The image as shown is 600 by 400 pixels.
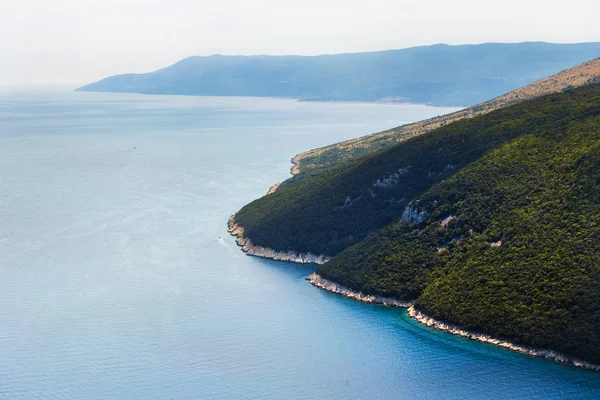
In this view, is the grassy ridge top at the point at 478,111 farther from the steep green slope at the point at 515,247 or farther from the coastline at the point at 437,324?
the coastline at the point at 437,324

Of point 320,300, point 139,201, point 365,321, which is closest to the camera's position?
point 365,321

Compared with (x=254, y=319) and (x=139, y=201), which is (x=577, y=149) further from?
(x=139, y=201)

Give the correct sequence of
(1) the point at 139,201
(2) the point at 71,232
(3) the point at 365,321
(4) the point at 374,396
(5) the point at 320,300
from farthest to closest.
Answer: (1) the point at 139,201 < (2) the point at 71,232 < (5) the point at 320,300 < (3) the point at 365,321 < (4) the point at 374,396

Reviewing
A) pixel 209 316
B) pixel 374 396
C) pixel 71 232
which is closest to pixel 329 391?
pixel 374 396

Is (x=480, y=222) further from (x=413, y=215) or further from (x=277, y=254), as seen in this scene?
(x=277, y=254)

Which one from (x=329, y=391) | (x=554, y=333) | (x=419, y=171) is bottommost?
(x=329, y=391)
